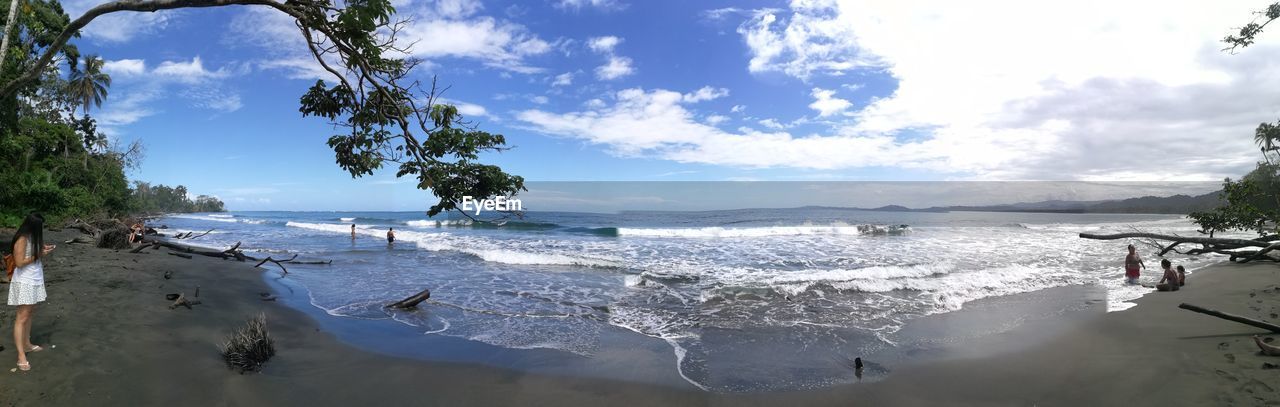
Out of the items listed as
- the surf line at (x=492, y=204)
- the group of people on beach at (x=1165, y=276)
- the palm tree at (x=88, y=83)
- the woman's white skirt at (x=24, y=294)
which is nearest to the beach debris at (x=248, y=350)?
the woman's white skirt at (x=24, y=294)

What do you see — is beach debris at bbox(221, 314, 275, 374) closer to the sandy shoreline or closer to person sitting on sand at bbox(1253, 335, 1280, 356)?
the sandy shoreline

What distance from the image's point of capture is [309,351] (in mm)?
6293

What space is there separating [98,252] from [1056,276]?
24.6m

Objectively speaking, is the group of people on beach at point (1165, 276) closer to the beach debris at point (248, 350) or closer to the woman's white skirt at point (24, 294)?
the beach debris at point (248, 350)

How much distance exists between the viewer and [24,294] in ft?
16.1

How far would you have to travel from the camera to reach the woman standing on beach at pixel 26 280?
483cm

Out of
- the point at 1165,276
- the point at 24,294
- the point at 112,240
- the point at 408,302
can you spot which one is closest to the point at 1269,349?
the point at 1165,276

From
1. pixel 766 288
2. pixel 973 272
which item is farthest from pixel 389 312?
pixel 973 272

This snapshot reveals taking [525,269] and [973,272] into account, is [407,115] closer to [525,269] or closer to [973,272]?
[525,269]

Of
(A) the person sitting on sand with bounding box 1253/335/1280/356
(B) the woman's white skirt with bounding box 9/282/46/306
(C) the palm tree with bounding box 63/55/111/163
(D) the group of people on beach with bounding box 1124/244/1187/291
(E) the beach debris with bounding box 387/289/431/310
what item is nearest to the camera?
(B) the woman's white skirt with bounding box 9/282/46/306

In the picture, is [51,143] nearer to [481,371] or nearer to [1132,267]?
[481,371]

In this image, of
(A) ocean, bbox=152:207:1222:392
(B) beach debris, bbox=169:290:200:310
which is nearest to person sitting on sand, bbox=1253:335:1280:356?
(A) ocean, bbox=152:207:1222:392

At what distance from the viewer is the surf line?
428 centimetres

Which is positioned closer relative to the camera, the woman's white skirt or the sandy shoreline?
the sandy shoreline
